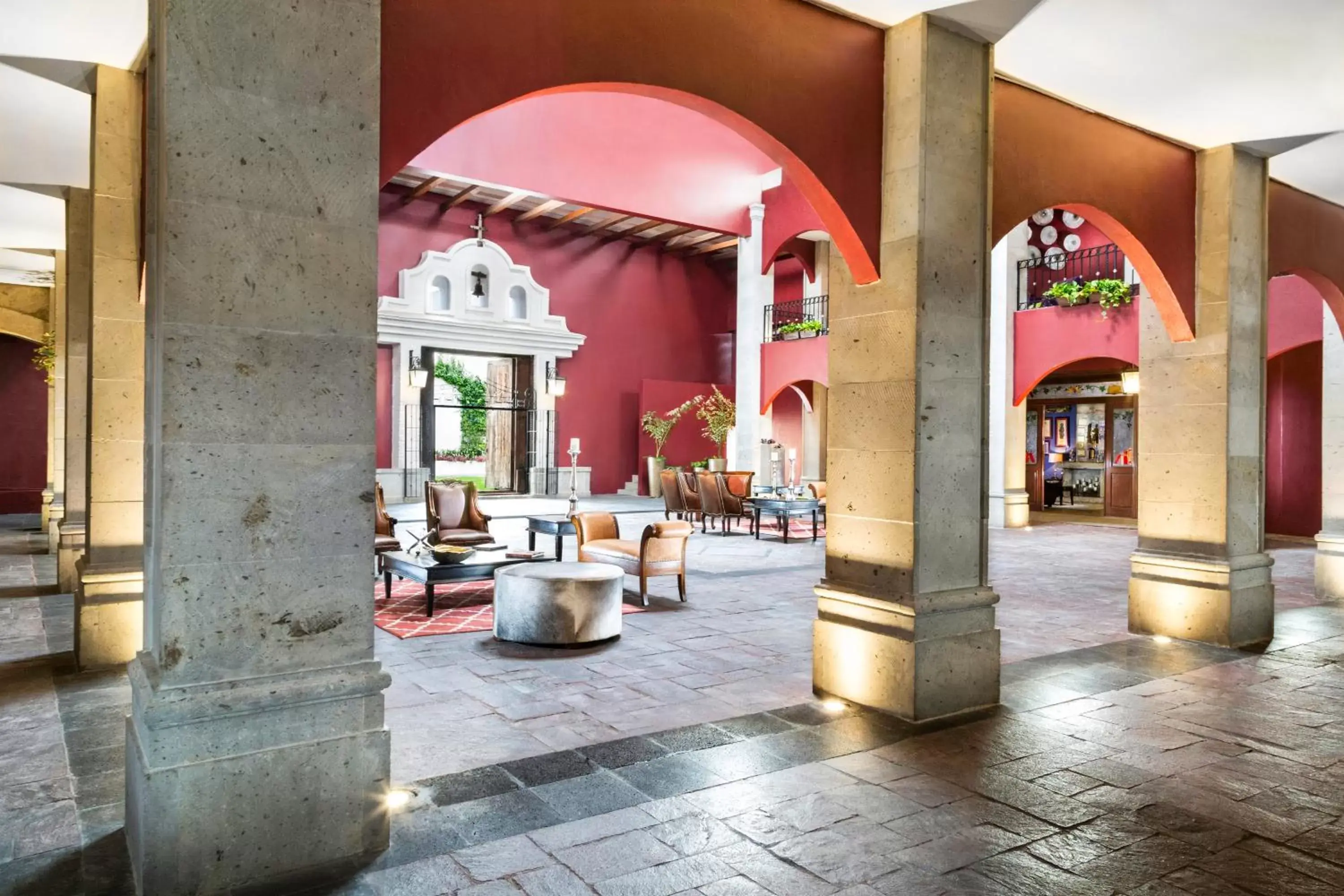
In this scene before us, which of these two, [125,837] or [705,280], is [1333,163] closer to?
[125,837]

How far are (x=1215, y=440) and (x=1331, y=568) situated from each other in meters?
2.87

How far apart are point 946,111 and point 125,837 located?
418cm

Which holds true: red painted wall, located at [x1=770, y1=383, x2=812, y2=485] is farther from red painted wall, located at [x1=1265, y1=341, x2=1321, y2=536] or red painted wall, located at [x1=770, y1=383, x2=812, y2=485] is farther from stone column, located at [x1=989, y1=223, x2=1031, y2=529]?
red painted wall, located at [x1=1265, y1=341, x2=1321, y2=536]

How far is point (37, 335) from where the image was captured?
12.1 meters

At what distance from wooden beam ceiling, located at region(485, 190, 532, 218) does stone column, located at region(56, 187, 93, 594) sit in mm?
7725

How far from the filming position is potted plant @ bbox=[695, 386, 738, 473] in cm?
1661

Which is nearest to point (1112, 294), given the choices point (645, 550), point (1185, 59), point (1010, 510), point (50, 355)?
point (1010, 510)

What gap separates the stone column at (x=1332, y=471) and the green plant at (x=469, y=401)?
12.1m

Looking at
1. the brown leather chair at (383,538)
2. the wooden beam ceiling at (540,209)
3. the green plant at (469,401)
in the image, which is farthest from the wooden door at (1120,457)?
the brown leather chair at (383,538)

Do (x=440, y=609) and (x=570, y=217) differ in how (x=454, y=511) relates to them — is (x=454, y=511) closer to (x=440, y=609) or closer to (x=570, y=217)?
(x=440, y=609)

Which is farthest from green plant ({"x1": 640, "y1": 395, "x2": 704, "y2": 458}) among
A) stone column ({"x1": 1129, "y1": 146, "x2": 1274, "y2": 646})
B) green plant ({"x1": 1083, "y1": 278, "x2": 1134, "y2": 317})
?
stone column ({"x1": 1129, "y1": 146, "x2": 1274, "y2": 646})

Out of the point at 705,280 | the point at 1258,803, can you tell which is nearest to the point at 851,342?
the point at 1258,803

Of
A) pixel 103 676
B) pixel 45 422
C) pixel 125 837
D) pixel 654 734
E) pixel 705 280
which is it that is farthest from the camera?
pixel 705 280

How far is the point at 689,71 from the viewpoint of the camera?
3479 millimetres
